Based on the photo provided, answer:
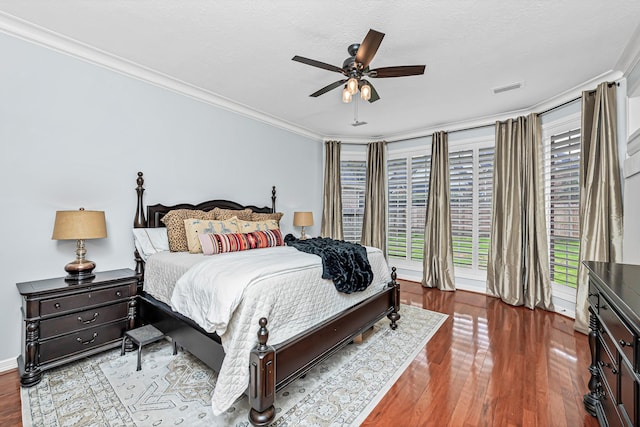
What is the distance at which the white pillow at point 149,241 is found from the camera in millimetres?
2884

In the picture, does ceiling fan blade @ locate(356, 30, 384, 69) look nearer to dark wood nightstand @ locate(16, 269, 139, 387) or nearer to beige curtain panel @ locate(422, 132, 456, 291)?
dark wood nightstand @ locate(16, 269, 139, 387)

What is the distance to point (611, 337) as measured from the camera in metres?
1.30

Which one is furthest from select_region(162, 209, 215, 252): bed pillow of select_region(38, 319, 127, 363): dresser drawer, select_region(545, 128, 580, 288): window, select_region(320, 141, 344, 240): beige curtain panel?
select_region(545, 128, 580, 288): window

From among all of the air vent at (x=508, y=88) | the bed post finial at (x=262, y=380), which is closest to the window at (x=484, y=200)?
the air vent at (x=508, y=88)

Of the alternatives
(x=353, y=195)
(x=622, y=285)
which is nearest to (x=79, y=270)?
(x=622, y=285)

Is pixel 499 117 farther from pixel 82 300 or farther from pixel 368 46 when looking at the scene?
pixel 82 300

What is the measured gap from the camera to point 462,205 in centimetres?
469

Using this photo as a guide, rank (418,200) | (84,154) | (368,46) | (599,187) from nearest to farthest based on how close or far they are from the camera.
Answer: (368,46) → (84,154) → (599,187) → (418,200)

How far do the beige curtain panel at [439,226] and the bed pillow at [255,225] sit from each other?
2751 millimetres

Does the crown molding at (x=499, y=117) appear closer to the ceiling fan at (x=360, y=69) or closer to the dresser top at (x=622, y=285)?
the ceiling fan at (x=360, y=69)

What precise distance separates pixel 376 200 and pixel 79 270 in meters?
4.46

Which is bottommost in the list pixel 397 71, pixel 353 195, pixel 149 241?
pixel 149 241

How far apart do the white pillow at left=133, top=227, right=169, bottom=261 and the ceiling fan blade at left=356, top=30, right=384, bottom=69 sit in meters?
2.65

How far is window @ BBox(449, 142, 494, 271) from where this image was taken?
4.47m
